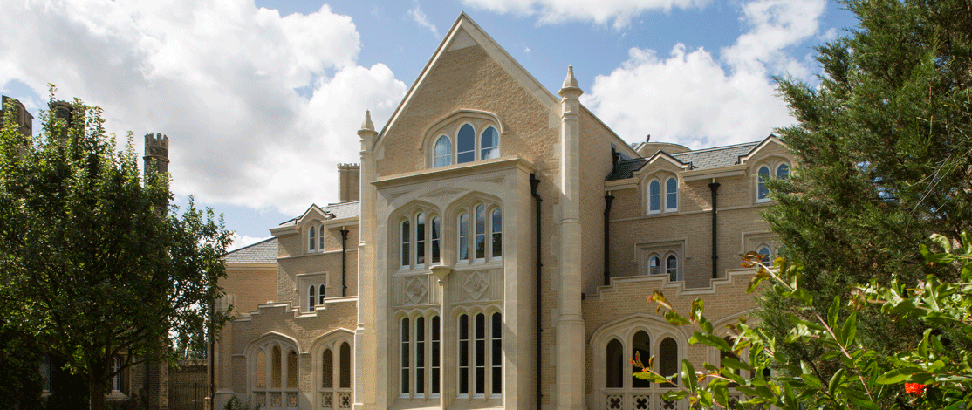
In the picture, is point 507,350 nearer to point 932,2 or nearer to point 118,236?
point 118,236

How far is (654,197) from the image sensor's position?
24.0 m

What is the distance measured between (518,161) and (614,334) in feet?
17.8

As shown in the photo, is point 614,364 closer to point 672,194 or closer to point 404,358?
point 672,194

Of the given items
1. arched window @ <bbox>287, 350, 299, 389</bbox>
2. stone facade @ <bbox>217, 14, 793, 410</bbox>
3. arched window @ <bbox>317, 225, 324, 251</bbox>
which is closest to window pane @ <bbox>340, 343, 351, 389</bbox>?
stone facade @ <bbox>217, 14, 793, 410</bbox>

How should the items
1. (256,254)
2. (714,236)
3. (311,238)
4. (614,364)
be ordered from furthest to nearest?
1. (256,254)
2. (311,238)
3. (614,364)
4. (714,236)

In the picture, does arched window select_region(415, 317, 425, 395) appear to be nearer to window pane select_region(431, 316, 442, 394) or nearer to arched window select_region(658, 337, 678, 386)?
window pane select_region(431, 316, 442, 394)

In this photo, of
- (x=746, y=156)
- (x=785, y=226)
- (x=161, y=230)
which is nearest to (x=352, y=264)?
(x=161, y=230)

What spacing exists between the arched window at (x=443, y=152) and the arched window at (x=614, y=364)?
289 inches

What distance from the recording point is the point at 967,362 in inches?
146

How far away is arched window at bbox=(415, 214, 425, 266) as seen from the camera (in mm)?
23266

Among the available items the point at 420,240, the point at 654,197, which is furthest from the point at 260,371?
the point at 654,197

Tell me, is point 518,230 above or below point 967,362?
above

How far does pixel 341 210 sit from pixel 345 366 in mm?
7287

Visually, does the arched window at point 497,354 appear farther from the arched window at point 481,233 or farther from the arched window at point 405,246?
the arched window at point 405,246
